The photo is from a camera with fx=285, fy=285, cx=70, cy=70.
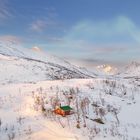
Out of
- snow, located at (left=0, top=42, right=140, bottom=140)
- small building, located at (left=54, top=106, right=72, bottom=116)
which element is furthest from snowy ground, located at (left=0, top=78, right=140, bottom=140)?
small building, located at (left=54, top=106, right=72, bottom=116)

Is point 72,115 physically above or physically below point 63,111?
below

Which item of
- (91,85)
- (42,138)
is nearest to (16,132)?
(42,138)

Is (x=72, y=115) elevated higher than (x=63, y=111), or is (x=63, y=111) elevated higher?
(x=63, y=111)

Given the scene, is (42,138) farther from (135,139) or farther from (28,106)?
(28,106)

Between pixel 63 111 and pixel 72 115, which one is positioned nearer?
pixel 63 111

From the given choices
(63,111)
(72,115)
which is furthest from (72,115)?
(63,111)

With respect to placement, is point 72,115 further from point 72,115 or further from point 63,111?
point 63,111

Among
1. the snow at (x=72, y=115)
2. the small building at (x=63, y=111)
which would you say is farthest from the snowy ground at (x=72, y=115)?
the small building at (x=63, y=111)

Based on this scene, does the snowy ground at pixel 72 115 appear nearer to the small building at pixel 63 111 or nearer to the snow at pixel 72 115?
the snow at pixel 72 115
